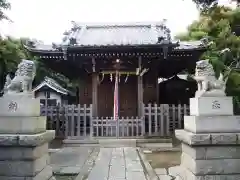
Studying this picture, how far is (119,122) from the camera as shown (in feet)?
44.4

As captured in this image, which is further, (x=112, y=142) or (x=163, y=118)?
(x=163, y=118)

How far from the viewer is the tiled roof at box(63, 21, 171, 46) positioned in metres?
16.6

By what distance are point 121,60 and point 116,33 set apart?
11.9 ft

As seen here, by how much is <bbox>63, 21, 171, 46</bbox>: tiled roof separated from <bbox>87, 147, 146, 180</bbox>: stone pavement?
7370 millimetres

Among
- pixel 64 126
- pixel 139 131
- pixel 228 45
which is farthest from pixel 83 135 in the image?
pixel 228 45

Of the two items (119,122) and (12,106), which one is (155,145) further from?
(12,106)

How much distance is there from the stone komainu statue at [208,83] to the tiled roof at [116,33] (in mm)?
9763

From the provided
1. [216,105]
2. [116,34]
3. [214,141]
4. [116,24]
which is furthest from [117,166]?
[116,24]

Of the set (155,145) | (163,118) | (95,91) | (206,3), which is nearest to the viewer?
(206,3)

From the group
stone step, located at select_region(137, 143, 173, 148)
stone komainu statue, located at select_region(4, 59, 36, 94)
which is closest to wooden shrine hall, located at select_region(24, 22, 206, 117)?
stone step, located at select_region(137, 143, 173, 148)

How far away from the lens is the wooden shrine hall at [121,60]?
13.9 metres

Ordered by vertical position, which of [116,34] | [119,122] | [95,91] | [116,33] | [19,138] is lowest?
[119,122]

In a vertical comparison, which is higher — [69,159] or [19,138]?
[19,138]

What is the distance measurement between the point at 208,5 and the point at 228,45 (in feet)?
16.2
